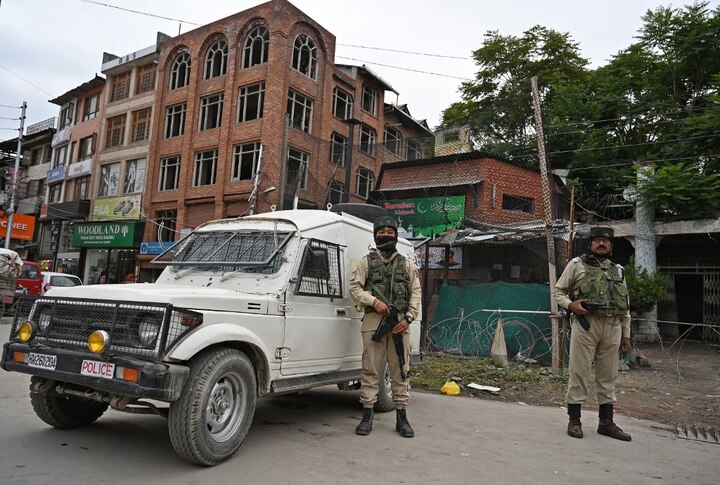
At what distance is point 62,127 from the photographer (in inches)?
1367

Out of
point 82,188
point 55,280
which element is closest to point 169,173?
point 82,188

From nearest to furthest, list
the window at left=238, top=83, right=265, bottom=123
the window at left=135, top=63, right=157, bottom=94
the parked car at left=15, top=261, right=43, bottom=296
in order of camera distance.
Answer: the parked car at left=15, top=261, right=43, bottom=296 → the window at left=238, top=83, right=265, bottom=123 → the window at left=135, top=63, right=157, bottom=94

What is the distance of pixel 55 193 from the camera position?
34.0m

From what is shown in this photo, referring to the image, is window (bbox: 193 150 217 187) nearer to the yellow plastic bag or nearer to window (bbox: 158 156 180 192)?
window (bbox: 158 156 180 192)

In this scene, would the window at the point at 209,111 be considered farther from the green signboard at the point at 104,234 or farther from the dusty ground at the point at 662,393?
the dusty ground at the point at 662,393

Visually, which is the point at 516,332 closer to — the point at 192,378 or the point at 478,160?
the point at 192,378

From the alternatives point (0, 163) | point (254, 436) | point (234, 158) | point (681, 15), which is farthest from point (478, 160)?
point (0, 163)

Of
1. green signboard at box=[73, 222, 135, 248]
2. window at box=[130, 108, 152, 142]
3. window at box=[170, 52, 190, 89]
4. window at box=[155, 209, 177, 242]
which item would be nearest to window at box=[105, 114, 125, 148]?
window at box=[130, 108, 152, 142]

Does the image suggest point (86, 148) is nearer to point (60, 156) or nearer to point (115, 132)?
point (115, 132)

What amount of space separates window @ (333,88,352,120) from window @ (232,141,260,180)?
5.49 m

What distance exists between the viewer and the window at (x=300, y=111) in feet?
78.5

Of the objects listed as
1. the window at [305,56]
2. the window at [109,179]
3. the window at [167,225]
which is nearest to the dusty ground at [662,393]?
the window at [305,56]

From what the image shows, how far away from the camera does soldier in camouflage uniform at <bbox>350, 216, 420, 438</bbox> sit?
16.7ft

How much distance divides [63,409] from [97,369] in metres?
1.24
